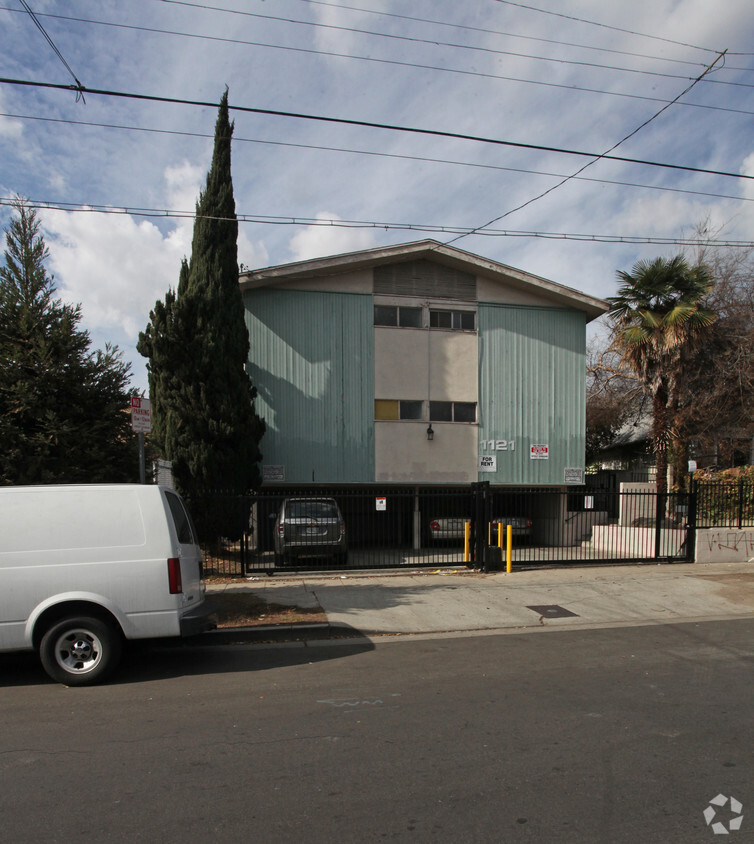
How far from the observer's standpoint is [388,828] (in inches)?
132

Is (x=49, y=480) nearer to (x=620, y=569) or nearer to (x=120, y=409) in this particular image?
(x=120, y=409)

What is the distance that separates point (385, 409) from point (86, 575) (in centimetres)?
1182

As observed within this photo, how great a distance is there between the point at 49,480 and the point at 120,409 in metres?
1.80

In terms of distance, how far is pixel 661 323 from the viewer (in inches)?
751

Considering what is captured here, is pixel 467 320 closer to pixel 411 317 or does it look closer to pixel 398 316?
pixel 411 317

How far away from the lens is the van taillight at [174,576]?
617 cm

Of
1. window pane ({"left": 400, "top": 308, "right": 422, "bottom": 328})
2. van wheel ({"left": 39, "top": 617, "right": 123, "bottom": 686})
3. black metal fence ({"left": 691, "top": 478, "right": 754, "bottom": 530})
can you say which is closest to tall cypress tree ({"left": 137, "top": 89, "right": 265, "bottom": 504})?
window pane ({"left": 400, "top": 308, "right": 422, "bottom": 328})

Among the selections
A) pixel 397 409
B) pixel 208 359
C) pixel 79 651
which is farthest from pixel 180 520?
pixel 397 409

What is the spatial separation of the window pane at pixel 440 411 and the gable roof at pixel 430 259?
12.9 feet

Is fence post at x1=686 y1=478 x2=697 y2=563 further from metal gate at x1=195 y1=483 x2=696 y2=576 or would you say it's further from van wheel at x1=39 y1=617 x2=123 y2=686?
van wheel at x1=39 y1=617 x2=123 y2=686

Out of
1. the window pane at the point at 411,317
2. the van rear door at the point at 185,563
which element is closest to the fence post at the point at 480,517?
the window pane at the point at 411,317

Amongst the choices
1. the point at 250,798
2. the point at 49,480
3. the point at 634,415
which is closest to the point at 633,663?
the point at 250,798

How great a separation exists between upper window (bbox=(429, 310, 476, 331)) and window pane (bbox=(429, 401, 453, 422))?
2.18 metres

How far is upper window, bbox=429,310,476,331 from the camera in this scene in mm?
17828
